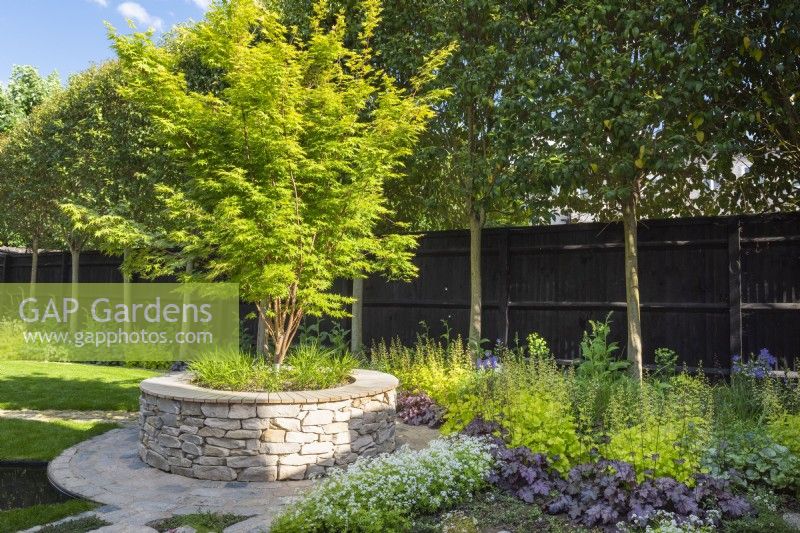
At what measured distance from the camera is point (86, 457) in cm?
602

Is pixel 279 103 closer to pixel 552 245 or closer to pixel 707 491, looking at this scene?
pixel 552 245

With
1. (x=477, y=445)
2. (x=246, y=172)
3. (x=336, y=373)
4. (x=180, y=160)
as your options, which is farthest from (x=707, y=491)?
(x=180, y=160)

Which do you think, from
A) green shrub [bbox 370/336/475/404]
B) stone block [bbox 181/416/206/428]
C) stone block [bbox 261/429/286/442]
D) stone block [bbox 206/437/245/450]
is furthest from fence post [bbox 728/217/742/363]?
stone block [bbox 181/416/206/428]

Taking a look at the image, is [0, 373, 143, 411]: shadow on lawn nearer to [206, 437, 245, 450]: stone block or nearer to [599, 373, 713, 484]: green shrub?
[206, 437, 245, 450]: stone block

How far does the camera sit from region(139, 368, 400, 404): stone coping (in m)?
5.48

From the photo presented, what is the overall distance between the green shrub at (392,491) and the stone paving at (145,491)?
34 centimetres

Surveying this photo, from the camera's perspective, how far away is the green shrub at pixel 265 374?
6113 mm

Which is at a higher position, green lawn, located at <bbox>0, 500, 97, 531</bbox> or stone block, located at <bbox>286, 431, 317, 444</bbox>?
stone block, located at <bbox>286, 431, 317, 444</bbox>

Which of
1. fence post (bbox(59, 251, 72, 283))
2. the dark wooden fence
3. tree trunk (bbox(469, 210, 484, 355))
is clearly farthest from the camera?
fence post (bbox(59, 251, 72, 283))

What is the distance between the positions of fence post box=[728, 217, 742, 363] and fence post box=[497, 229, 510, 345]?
2.89 m

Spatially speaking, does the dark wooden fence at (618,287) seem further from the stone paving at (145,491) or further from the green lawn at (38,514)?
the green lawn at (38,514)

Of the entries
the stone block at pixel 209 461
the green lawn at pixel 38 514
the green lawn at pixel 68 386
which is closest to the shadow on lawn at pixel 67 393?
the green lawn at pixel 68 386

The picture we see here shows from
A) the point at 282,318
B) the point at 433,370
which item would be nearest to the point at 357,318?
the point at 433,370

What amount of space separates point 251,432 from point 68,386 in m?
5.50
